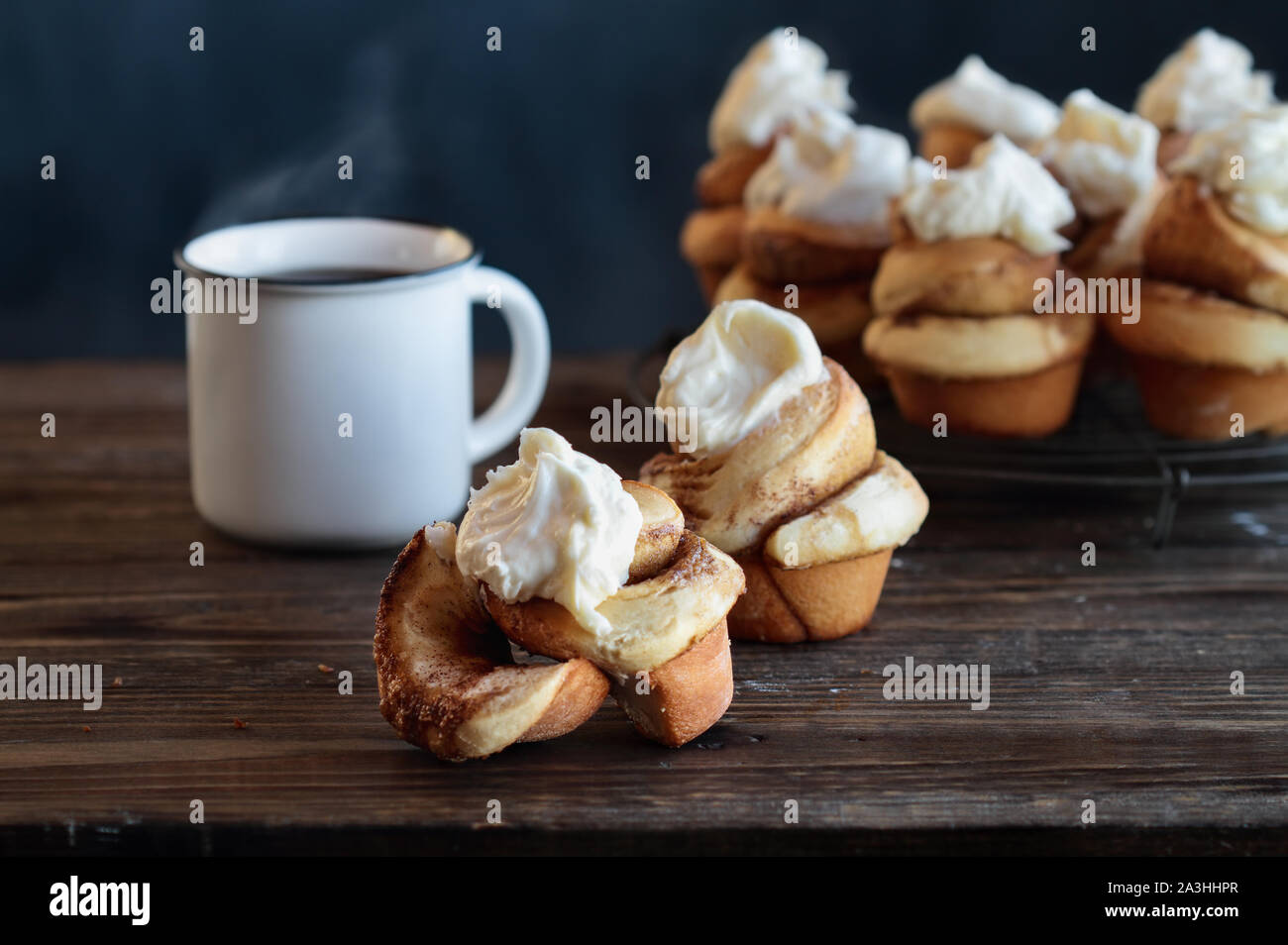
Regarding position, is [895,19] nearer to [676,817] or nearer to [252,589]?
[252,589]

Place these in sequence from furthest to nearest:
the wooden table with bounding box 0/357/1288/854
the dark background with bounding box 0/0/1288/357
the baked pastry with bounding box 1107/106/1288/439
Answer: the dark background with bounding box 0/0/1288/357 → the baked pastry with bounding box 1107/106/1288/439 → the wooden table with bounding box 0/357/1288/854

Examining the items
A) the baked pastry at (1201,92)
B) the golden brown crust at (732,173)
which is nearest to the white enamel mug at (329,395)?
the golden brown crust at (732,173)

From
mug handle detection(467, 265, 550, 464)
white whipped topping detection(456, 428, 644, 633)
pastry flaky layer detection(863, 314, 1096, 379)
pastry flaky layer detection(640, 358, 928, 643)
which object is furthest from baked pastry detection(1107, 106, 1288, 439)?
white whipped topping detection(456, 428, 644, 633)

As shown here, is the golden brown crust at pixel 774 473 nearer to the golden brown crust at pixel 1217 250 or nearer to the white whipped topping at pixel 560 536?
the white whipped topping at pixel 560 536

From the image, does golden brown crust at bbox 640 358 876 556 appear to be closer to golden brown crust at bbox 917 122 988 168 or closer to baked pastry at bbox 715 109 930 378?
baked pastry at bbox 715 109 930 378
